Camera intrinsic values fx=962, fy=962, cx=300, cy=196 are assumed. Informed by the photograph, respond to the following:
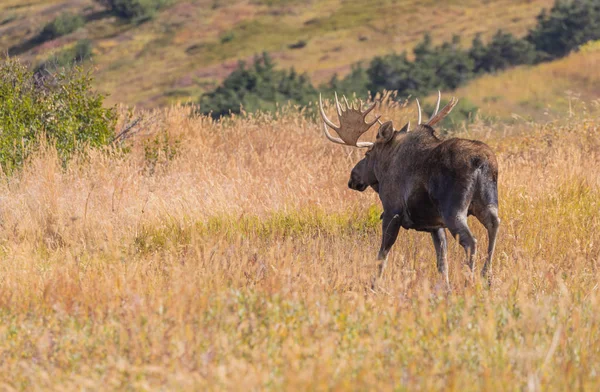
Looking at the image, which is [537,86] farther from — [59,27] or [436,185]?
[59,27]

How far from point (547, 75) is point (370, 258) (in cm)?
3561

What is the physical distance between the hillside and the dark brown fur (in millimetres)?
44072

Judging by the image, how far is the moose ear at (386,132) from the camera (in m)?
9.24

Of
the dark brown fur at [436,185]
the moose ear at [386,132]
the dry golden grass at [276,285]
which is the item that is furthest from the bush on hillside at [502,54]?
the dark brown fur at [436,185]

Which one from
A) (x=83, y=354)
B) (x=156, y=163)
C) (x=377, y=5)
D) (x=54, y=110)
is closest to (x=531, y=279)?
(x=83, y=354)

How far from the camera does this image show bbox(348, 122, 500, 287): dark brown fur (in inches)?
309

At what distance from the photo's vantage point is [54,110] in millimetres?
14734

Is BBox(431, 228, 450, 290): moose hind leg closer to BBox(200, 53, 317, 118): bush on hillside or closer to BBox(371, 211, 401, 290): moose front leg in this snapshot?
BBox(371, 211, 401, 290): moose front leg

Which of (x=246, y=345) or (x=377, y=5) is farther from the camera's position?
(x=377, y=5)

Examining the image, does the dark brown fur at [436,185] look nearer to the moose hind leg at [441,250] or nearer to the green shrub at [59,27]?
the moose hind leg at [441,250]

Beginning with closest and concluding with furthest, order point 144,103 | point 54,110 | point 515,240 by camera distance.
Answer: point 515,240, point 54,110, point 144,103

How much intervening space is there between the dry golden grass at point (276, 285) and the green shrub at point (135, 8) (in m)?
64.7

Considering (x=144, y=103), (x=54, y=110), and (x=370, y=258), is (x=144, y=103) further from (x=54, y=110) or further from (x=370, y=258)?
(x=370, y=258)

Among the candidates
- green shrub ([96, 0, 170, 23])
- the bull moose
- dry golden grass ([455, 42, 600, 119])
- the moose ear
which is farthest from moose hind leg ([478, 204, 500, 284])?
green shrub ([96, 0, 170, 23])
